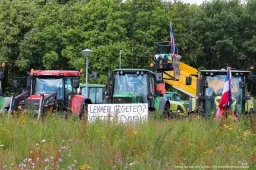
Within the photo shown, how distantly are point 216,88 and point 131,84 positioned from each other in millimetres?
3370

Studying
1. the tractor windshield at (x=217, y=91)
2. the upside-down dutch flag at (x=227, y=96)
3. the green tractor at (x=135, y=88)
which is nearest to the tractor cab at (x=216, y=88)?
the tractor windshield at (x=217, y=91)

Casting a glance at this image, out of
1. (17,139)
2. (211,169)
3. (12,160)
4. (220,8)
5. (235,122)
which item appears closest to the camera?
(211,169)

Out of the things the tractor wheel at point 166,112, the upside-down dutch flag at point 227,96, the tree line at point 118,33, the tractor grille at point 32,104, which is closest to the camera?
the upside-down dutch flag at point 227,96

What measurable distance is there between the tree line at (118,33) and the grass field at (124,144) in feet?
102

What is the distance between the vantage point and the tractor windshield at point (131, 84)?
19.8 m

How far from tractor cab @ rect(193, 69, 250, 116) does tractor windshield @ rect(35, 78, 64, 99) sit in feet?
17.6

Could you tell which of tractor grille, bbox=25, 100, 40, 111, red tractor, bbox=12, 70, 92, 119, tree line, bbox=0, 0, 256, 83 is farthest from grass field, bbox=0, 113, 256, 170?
tree line, bbox=0, 0, 256, 83

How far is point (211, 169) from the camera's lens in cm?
802

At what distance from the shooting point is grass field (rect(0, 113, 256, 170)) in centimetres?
855

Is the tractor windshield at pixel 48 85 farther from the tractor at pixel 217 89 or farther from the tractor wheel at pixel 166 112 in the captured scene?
the tractor at pixel 217 89

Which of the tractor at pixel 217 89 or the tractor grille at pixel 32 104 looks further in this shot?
the tractor at pixel 217 89

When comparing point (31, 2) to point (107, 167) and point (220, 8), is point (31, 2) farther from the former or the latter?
point (107, 167)

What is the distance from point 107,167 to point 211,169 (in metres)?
1.67

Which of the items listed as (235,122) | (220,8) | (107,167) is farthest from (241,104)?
(220,8)
